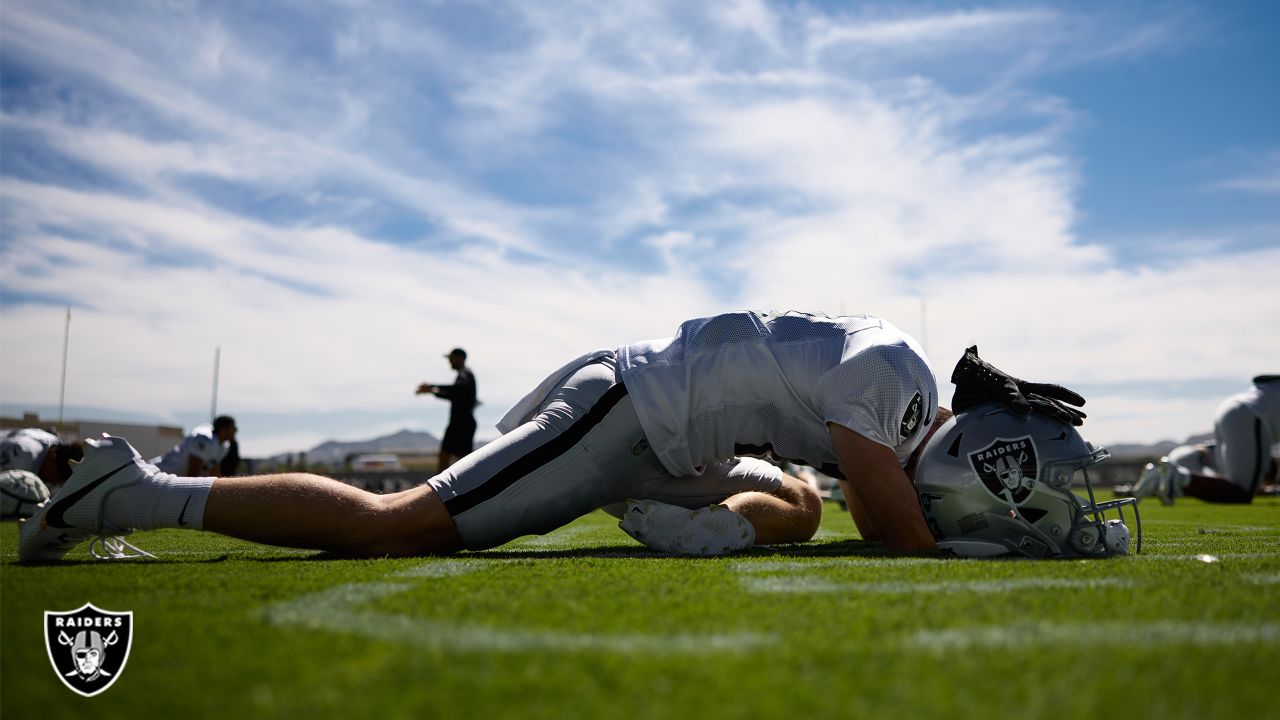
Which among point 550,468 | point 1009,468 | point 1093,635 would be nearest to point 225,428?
point 550,468

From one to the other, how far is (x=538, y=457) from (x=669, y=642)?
1826 mm

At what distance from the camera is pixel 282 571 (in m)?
2.72

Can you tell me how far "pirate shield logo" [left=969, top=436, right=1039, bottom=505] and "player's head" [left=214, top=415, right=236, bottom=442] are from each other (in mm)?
9447

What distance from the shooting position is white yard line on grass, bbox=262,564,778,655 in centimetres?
152

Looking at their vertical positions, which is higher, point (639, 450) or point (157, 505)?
point (639, 450)

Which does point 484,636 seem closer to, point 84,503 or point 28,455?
point 84,503

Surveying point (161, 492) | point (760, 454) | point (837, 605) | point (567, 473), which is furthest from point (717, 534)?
point (161, 492)

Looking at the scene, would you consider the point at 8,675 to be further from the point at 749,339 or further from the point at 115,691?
the point at 749,339

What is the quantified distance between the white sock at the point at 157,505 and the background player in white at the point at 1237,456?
11.4 meters

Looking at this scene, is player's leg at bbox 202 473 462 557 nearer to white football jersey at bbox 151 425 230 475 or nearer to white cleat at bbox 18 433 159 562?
white cleat at bbox 18 433 159 562

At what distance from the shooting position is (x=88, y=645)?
5.17ft

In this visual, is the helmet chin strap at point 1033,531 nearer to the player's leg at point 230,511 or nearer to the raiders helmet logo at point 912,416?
the raiders helmet logo at point 912,416

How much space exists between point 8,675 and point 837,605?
1.58 m

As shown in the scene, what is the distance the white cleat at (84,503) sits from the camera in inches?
113
